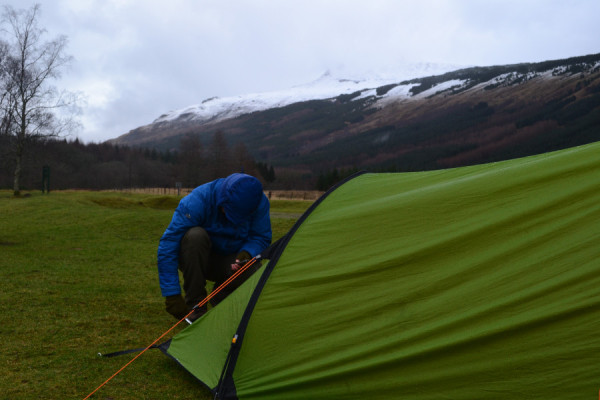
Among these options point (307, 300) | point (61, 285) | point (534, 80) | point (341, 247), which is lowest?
point (61, 285)

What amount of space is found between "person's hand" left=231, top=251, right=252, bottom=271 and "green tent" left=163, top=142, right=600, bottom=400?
705mm

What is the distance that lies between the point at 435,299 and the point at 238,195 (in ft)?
6.13

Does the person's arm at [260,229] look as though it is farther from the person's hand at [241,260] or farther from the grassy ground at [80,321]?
the grassy ground at [80,321]

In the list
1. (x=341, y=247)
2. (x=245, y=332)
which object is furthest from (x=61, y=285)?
(x=341, y=247)

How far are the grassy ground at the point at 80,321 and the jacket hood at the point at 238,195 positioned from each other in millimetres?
1292

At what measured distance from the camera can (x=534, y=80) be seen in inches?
5167

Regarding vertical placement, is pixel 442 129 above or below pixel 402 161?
above

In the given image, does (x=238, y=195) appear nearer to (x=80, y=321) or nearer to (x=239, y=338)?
(x=239, y=338)

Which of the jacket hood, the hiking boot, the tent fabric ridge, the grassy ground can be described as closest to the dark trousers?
the hiking boot

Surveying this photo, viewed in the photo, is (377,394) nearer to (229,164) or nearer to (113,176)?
(229,164)

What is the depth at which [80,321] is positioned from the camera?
4543 mm

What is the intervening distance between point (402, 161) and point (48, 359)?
106 metres

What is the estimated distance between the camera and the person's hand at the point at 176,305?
12.7 feet

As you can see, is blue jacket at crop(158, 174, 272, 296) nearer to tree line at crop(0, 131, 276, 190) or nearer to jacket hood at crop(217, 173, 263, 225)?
jacket hood at crop(217, 173, 263, 225)
